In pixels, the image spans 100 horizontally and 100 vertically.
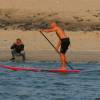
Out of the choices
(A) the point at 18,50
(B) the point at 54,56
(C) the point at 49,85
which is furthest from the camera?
(B) the point at 54,56

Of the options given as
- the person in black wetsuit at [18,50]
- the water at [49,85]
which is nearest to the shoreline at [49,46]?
the person in black wetsuit at [18,50]

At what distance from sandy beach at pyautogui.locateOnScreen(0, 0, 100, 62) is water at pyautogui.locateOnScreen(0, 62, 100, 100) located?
5.67 meters

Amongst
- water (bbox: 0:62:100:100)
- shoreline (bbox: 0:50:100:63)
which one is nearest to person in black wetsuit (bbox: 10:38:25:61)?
shoreline (bbox: 0:50:100:63)

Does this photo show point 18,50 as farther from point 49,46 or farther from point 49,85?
point 49,85

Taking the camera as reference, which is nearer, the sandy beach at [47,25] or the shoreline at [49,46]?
the shoreline at [49,46]

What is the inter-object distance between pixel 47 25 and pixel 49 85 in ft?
54.6

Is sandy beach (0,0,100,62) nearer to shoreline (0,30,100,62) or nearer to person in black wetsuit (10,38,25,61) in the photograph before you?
shoreline (0,30,100,62)

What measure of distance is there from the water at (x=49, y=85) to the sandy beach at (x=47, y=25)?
567 centimetres

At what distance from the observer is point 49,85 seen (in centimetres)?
1747

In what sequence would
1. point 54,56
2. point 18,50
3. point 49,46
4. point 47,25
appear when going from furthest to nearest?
point 47,25 < point 49,46 < point 54,56 < point 18,50

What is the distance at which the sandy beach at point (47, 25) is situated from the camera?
94.2 ft

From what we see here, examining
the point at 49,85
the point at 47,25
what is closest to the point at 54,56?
the point at 47,25

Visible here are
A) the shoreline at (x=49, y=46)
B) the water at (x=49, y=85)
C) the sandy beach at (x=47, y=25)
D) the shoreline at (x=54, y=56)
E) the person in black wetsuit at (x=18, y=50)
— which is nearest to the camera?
the water at (x=49, y=85)

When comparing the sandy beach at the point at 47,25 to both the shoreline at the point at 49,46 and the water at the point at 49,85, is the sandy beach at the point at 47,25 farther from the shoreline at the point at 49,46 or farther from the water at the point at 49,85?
the water at the point at 49,85
